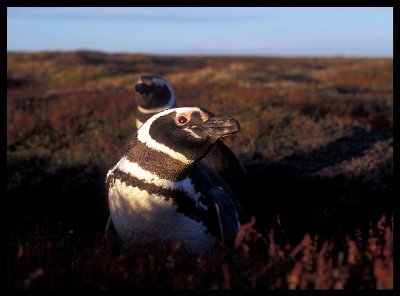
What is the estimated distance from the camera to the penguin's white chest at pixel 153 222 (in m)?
4.43

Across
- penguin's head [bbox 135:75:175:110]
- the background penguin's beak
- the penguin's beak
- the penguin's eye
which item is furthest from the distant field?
the background penguin's beak

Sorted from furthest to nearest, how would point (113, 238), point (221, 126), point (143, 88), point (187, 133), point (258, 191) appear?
point (143, 88), point (258, 191), point (113, 238), point (187, 133), point (221, 126)

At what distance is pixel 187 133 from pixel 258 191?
465 cm

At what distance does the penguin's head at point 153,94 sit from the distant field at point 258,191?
1.57 metres

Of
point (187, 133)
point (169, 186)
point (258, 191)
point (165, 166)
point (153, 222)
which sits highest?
point (187, 133)

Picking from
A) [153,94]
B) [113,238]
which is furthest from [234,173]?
[153,94]

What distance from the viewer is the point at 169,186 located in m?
4.45

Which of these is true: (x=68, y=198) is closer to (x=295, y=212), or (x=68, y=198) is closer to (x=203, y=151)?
(x=295, y=212)

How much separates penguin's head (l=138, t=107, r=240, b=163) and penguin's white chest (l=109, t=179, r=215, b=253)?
399 millimetres

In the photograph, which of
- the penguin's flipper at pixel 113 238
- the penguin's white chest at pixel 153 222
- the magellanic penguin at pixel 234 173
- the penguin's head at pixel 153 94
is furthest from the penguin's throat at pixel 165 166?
the penguin's head at pixel 153 94

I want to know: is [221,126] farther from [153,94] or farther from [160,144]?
[153,94]

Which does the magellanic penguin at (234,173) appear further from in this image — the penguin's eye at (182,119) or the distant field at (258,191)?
the penguin's eye at (182,119)

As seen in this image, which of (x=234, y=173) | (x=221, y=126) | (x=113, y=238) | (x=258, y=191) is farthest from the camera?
(x=258, y=191)

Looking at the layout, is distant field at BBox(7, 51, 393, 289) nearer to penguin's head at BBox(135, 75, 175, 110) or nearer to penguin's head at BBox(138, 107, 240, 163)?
penguin's head at BBox(138, 107, 240, 163)
